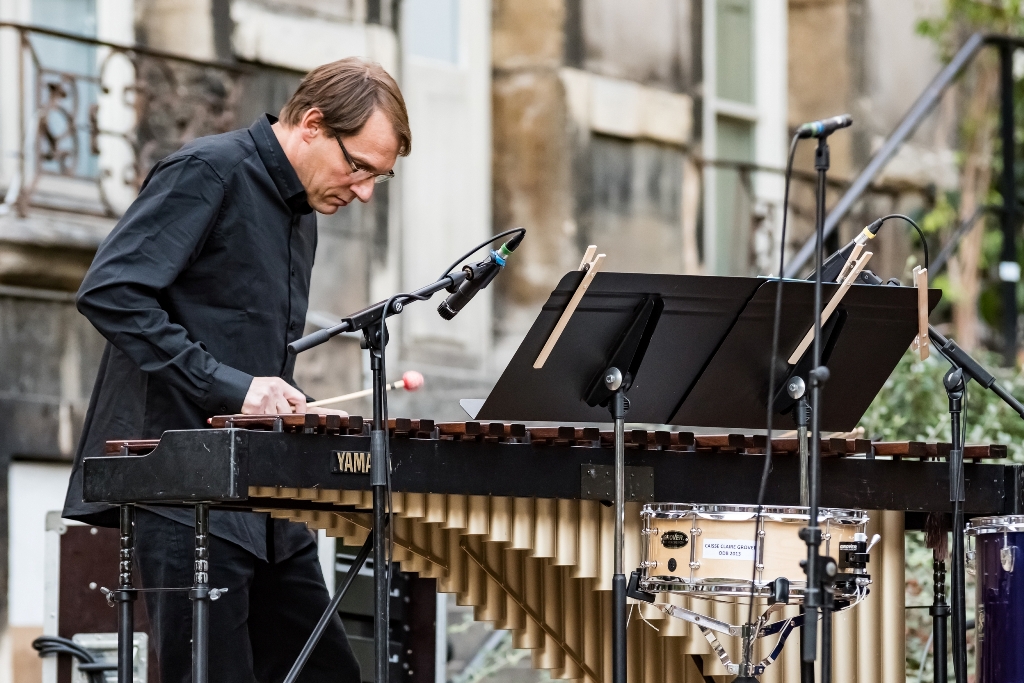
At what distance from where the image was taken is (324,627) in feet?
14.4

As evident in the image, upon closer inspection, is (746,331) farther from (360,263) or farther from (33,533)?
(360,263)

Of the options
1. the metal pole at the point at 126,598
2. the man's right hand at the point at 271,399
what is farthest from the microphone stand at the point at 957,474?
the metal pole at the point at 126,598

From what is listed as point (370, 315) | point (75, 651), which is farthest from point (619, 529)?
point (75, 651)

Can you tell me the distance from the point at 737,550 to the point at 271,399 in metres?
1.21

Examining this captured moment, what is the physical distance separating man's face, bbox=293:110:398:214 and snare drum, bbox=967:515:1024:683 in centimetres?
190

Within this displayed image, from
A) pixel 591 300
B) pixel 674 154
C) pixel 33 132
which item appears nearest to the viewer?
pixel 591 300

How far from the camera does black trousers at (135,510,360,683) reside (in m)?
4.35

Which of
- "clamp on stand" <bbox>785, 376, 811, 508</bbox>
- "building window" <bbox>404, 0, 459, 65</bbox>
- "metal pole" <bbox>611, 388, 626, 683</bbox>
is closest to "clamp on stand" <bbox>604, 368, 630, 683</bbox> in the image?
"metal pole" <bbox>611, 388, 626, 683</bbox>

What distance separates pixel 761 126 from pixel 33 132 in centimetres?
561

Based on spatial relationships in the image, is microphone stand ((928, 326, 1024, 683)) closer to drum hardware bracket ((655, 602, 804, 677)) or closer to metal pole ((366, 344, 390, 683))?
drum hardware bracket ((655, 602, 804, 677))

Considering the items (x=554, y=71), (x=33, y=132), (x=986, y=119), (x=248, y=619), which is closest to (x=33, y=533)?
(x=33, y=132)

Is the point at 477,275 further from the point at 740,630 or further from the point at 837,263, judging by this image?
the point at 740,630

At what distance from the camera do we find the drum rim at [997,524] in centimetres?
459

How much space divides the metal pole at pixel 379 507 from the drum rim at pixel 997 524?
1664 millimetres
